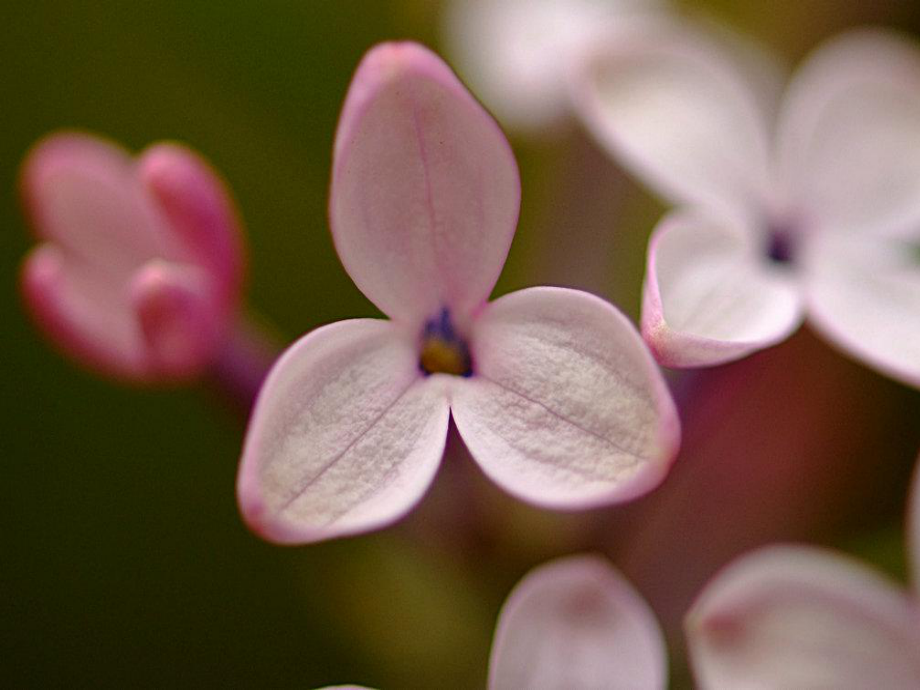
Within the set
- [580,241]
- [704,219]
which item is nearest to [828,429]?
[580,241]

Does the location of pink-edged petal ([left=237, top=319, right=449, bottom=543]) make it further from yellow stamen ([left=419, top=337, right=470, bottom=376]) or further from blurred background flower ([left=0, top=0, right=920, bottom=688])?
blurred background flower ([left=0, top=0, right=920, bottom=688])

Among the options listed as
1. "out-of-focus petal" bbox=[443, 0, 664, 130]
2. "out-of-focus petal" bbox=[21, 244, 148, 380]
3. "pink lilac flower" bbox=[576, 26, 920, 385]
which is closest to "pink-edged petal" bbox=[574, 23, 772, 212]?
"pink lilac flower" bbox=[576, 26, 920, 385]

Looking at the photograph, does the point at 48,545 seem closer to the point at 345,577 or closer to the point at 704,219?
the point at 345,577

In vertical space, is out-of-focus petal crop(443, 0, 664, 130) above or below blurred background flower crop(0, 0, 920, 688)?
above

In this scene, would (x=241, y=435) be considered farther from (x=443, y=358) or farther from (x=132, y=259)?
(x=443, y=358)

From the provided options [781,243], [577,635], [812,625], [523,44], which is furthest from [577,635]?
[523,44]

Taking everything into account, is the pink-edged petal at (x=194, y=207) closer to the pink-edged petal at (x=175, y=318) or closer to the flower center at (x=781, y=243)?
the pink-edged petal at (x=175, y=318)
